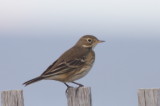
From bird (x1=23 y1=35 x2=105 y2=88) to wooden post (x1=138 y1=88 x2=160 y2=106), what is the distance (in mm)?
2208

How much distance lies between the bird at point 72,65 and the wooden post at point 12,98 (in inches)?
58.9

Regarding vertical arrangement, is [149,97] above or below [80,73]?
below

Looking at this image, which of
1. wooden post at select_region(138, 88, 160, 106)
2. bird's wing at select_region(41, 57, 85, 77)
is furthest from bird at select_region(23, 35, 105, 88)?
wooden post at select_region(138, 88, 160, 106)

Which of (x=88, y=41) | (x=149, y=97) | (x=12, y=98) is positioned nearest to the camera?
(x=149, y=97)

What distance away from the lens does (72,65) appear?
879cm

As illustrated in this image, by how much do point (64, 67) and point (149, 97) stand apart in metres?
3.39

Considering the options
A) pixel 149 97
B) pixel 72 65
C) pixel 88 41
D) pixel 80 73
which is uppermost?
pixel 88 41

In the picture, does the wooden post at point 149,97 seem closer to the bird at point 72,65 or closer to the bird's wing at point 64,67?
the bird at point 72,65

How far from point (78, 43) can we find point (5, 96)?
561cm

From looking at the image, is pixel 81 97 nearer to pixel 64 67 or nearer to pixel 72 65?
pixel 64 67

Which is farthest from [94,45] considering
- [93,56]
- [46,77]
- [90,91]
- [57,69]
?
[90,91]

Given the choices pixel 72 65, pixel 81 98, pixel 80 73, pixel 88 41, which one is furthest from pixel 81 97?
pixel 88 41

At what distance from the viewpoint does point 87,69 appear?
9.39 metres

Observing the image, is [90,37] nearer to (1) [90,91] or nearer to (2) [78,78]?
(2) [78,78]
